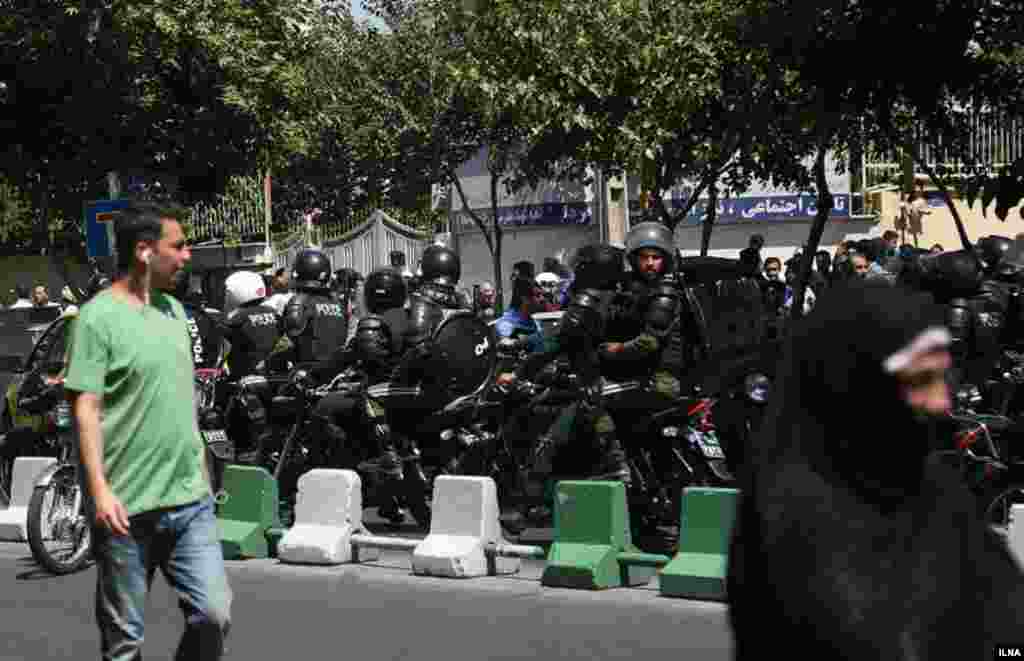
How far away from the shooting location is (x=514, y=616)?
914cm

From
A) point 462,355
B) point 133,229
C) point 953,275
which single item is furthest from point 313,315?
point 133,229

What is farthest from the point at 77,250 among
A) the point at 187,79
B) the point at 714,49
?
the point at 714,49

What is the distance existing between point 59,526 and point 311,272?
323cm

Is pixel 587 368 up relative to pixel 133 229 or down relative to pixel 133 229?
down

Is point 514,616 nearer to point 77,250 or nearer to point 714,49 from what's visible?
point 714,49

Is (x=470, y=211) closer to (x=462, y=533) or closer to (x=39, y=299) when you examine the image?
(x=39, y=299)

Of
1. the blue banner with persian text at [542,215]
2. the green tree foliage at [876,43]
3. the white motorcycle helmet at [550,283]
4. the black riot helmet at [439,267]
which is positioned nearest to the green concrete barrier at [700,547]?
the green tree foliage at [876,43]

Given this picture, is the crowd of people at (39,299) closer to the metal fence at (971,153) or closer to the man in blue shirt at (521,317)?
the man in blue shirt at (521,317)

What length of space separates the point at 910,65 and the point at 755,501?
8440 mm

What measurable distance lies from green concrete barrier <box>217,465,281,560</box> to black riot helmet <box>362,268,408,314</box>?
1.86 m

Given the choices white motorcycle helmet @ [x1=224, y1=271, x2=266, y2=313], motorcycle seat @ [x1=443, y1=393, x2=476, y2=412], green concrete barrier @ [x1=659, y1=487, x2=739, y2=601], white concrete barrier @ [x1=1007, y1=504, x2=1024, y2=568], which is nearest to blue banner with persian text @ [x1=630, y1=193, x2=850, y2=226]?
white motorcycle helmet @ [x1=224, y1=271, x2=266, y2=313]

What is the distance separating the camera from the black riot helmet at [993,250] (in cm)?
1242

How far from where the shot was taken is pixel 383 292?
1292cm

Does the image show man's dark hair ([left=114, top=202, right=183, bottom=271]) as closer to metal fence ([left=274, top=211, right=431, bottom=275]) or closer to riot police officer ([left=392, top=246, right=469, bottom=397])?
riot police officer ([left=392, top=246, right=469, bottom=397])
